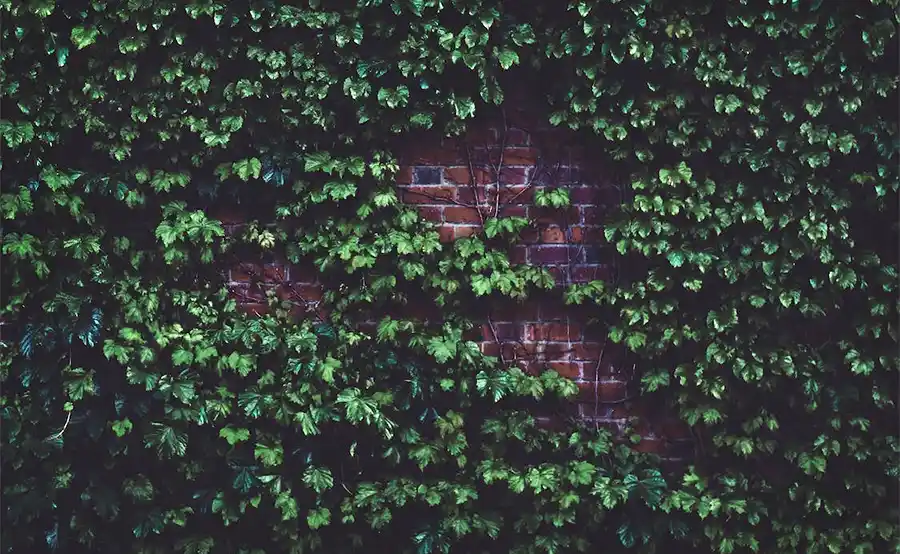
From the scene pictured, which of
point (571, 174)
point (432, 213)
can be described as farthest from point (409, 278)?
point (571, 174)

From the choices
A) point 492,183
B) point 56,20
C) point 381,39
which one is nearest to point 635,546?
point 492,183

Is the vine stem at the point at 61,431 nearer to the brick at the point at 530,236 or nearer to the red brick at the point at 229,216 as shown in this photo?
the red brick at the point at 229,216

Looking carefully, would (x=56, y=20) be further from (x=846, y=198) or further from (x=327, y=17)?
(x=846, y=198)

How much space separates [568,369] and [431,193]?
0.86 metres

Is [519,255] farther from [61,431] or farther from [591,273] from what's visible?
[61,431]

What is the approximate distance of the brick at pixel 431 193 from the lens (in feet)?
10.1

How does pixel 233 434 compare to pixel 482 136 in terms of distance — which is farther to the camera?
pixel 482 136

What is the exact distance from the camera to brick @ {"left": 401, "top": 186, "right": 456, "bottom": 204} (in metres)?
3.08

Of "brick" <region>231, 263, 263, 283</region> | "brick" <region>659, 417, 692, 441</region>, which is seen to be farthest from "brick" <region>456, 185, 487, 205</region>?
"brick" <region>659, 417, 692, 441</region>

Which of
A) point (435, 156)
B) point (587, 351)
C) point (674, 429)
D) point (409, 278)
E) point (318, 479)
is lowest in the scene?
point (318, 479)

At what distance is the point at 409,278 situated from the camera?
296 centimetres

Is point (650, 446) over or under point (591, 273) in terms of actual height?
under

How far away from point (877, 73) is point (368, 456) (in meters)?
2.33

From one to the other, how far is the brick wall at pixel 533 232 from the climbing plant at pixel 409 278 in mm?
90
